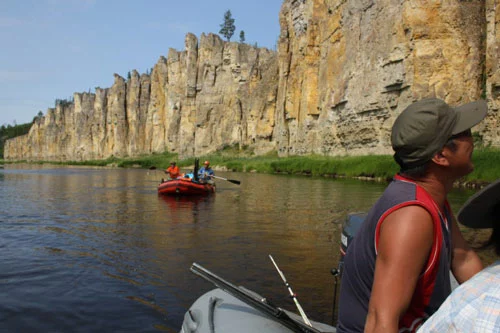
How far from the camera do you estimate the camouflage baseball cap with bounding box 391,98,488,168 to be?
174 centimetres

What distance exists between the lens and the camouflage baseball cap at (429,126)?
68.6 inches

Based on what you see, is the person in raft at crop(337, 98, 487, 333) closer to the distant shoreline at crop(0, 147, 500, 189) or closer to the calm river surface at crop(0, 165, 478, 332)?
the calm river surface at crop(0, 165, 478, 332)

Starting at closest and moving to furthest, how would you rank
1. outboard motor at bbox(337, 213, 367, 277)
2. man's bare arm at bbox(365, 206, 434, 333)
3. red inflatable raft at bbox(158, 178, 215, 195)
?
1. man's bare arm at bbox(365, 206, 434, 333)
2. outboard motor at bbox(337, 213, 367, 277)
3. red inflatable raft at bbox(158, 178, 215, 195)

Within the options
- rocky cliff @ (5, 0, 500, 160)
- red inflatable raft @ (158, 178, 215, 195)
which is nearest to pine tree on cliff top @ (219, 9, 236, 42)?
rocky cliff @ (5, 0, 500, 160)

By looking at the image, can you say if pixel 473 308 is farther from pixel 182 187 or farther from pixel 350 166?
pixel 350 166

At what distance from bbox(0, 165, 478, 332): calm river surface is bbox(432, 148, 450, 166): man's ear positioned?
10.7ft

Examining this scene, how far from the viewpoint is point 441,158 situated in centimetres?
182

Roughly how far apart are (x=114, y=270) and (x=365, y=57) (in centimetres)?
2453

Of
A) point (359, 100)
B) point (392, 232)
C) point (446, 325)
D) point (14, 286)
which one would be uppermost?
point (359, 100)

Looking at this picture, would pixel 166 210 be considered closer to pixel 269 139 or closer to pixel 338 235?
pixel 338 235

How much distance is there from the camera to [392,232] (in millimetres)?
1647

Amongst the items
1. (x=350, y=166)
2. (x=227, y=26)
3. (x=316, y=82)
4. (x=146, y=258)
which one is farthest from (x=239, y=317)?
(x=227, y=26)

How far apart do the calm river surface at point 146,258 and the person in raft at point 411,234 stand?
3039 mm

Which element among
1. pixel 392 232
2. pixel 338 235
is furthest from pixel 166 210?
pixel 392 232
